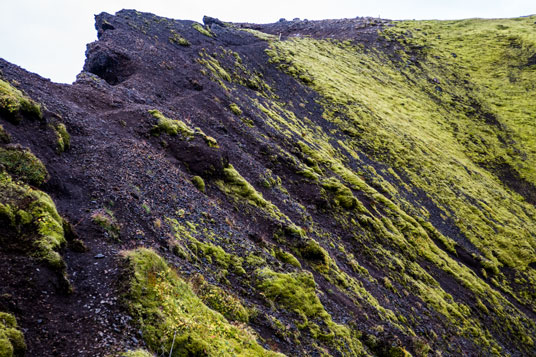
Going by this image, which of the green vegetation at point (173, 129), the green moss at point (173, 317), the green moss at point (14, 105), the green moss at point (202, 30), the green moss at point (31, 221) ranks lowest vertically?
the green moss at point (173, 317)

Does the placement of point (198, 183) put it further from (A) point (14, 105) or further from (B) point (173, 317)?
(B) point (173, 317)

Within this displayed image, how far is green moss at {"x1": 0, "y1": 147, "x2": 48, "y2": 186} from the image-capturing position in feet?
38.5

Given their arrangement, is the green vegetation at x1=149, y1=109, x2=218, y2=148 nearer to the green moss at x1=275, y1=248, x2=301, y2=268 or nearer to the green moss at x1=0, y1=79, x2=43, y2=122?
the green moss at x1=0, y1=79, x2=43, y2=122

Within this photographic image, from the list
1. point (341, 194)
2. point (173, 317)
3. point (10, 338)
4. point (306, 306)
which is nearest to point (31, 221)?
point (10, 338)

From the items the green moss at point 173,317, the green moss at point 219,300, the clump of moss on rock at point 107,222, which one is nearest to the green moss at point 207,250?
the green moss at point 219,300

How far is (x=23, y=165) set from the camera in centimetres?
1230

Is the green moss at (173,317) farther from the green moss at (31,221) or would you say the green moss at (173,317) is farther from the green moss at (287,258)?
the green moss at (287,258)

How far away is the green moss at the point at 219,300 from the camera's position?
512 inches

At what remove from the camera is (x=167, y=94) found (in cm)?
3191

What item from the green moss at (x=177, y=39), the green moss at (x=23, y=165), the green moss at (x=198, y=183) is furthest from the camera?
the green moss at (x=177, y=39)

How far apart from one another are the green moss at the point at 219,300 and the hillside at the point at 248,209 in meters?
0.10

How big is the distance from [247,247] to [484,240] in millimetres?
34489

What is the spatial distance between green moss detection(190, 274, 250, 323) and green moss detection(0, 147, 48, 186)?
23.8 ft

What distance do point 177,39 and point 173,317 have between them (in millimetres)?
42448
